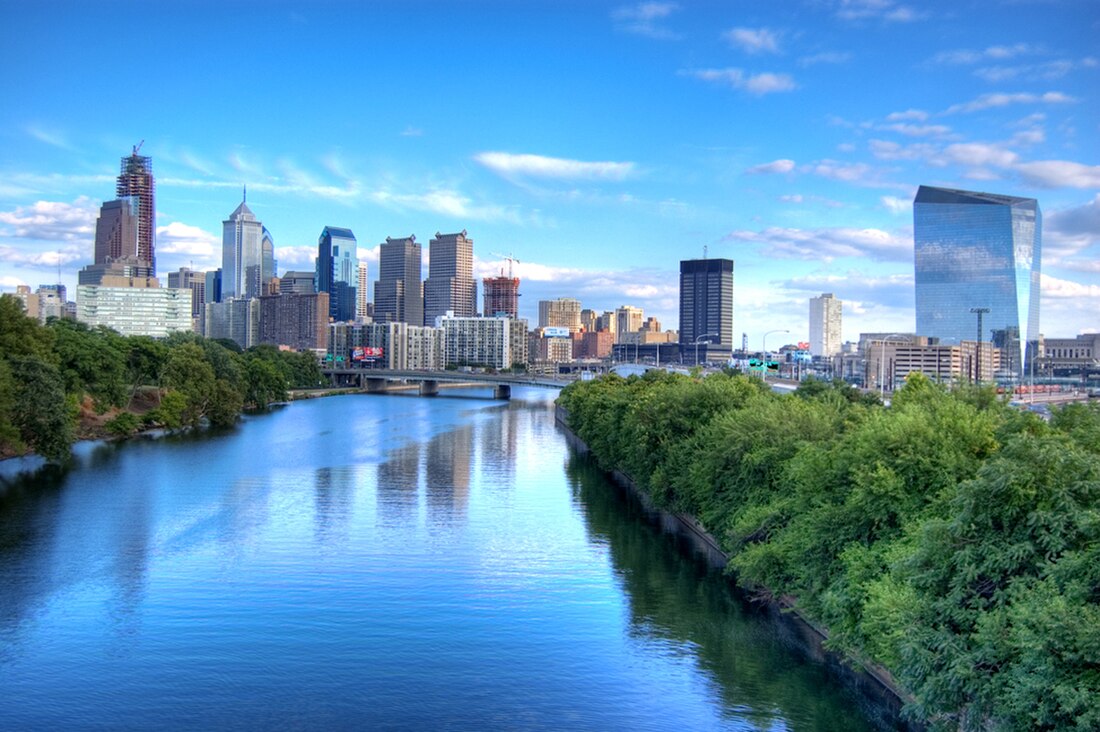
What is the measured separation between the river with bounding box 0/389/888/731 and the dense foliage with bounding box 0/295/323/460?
10.7ft

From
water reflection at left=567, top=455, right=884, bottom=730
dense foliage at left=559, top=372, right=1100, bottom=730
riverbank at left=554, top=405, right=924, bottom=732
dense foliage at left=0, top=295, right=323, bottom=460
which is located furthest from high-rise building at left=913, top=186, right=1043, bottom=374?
dense foliage at left=559, top=372, right=1100, bottom=730

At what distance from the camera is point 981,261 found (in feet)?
489

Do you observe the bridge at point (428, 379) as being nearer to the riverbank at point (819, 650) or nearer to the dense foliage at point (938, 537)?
the riverbank at point (819, 650)

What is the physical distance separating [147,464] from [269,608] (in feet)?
112

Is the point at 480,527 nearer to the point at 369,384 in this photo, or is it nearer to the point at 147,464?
the point at 147,464

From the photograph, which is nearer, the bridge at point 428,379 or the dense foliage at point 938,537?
the dense foliage at point 938,537

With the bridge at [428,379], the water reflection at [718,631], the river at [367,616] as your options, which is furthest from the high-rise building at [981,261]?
the river at [367,616]

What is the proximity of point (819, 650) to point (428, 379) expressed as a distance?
12974 cm

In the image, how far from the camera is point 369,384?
543ft

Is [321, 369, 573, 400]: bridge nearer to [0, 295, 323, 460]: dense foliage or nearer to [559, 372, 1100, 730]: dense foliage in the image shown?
[0, 295, 323, 460]: dense foliage

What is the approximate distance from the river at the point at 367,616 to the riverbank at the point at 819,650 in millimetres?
507

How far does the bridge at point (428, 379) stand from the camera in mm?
141750

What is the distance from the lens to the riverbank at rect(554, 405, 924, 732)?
2231 cm

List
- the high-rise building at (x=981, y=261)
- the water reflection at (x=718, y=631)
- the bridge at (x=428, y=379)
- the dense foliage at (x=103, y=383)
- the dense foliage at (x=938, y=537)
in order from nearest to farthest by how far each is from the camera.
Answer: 1. the dense foliage at (x=938, y=537)
2. the water reflection at (x=718, y=631)
3. the dense foliage at (x=103, y=383)
4. the bridge at (x=428, y=379)
5. the high-rise building at (x=981, y=261)
